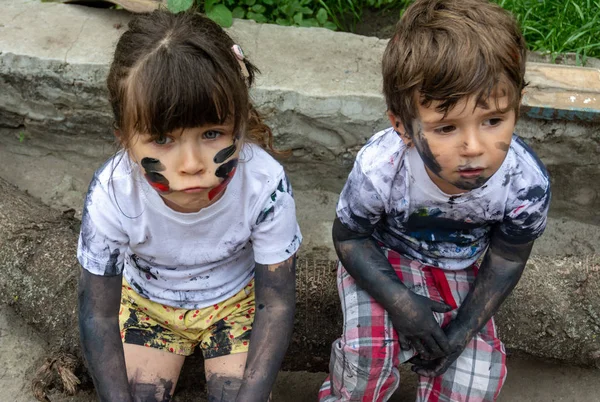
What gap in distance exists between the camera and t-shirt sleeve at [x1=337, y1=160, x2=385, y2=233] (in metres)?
2.16

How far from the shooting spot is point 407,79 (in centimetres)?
193

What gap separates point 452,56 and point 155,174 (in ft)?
2.58

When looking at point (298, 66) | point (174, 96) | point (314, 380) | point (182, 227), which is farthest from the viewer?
point (298, 66)

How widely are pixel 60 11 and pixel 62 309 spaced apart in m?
1.52

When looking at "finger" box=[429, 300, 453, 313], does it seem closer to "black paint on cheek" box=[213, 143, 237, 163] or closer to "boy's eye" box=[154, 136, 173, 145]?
"black paint on cheek" box=[213, 143, 237, 163]

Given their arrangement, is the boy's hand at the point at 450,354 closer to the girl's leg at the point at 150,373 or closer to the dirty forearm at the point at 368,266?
the dirty forearm at the point at 368,266

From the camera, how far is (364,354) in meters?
2.21

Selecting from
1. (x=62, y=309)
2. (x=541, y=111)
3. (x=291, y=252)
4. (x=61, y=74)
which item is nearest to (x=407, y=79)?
(x=291, y=252)

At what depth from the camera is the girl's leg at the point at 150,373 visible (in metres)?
2.20

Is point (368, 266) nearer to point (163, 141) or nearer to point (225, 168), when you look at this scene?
point (225, 168)

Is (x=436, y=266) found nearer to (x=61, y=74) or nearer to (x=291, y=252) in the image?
(x=291, y=252)

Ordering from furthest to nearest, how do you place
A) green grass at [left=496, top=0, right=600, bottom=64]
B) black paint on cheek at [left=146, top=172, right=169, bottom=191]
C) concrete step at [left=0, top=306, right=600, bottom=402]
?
green grass at [left=496, top=0, right=600, bottom=64] < concrete step at [left=0, top=306, right=600, bottom=402] < black paint on cheek at [left=146, top=172, right=169, bottom=191]

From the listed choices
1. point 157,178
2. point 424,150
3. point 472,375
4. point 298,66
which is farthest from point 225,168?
point 298,66

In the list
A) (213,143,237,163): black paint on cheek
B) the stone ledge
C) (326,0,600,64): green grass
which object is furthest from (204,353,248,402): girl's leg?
(326,0,600,64): green grass
